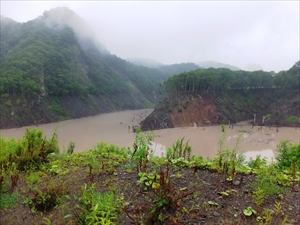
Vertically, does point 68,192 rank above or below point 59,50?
below

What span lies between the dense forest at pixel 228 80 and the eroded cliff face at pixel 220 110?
1.87 m

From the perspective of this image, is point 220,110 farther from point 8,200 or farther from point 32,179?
point 8,200

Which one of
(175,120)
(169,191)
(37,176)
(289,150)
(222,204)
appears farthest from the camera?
(175,120)

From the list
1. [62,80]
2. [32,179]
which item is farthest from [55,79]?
[32,179]

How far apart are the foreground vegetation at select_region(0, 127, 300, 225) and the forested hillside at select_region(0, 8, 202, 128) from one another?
37.3 meters

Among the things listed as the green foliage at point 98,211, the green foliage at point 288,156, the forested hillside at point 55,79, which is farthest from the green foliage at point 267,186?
the forested hillside at point 55,79

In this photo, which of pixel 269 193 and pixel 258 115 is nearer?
pixel 269 193

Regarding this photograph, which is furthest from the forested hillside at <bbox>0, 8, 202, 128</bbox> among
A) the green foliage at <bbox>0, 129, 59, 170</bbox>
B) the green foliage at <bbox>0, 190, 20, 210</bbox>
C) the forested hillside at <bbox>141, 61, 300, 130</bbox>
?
the green foliage at <bbox>0, 190, 20, 210</bbox>

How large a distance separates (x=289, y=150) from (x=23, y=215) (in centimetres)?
752

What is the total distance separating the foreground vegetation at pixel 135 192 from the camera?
3422 mm

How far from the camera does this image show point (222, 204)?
384 cm

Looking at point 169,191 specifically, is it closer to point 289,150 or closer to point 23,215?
point 23,215

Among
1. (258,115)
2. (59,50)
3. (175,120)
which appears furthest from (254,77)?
(59,50)

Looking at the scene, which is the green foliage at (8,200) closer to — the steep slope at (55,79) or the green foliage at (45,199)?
the green foliage at (45,199)
